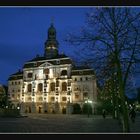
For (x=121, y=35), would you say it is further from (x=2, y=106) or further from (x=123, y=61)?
(x=2, y=106)

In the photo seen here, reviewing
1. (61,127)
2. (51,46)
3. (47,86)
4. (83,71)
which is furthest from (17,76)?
(61,127)

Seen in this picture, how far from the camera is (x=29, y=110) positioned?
59.8 metres

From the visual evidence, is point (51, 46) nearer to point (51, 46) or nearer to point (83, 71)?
point (51, 46)

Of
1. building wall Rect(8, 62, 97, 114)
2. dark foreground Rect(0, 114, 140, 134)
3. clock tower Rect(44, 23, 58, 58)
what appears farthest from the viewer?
clock tower Rect(44, 23, 58, 58)

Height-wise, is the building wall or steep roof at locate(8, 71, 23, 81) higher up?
steep roof at locate(8, 71, 23, 81)

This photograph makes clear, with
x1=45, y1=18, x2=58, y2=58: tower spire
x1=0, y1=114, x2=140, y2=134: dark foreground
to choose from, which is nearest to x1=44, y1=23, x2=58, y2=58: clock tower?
x1=45, y1=18, x2=58, y2=58: tower spire

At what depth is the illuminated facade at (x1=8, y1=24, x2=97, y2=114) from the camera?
5862cm

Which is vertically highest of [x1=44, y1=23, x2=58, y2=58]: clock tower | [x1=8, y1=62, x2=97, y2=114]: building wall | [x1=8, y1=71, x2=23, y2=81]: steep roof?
[x1=44, y1=23, x2=58, y2=58]: clock tower

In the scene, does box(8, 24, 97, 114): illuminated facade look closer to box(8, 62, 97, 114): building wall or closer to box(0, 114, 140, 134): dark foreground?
box(8, 62, 97, 114): building wall

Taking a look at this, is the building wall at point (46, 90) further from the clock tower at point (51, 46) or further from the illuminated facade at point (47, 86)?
the clock tower at point (51, 46)

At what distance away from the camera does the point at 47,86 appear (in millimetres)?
61625

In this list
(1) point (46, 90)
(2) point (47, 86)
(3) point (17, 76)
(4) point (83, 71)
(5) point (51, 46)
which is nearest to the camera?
(4) point (83, 71)
